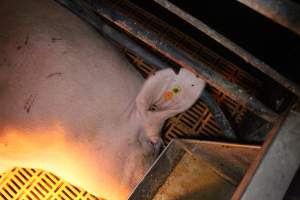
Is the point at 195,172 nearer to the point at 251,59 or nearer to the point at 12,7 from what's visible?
the point at 251,59

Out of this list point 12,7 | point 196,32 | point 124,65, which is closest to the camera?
point 12,7

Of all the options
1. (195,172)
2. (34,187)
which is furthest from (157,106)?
(34,187)

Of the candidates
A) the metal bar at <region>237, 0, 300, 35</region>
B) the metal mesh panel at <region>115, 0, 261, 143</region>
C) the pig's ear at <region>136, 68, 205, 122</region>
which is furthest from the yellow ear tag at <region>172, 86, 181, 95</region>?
the metal bar at <region>237, 0, 300, 35</region>

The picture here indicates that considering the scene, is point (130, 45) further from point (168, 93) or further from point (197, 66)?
point (197, 66)

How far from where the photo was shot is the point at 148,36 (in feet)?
5.46

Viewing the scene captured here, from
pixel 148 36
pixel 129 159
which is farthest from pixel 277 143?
pixel 129 159

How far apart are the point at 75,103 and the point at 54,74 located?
8.1 inches

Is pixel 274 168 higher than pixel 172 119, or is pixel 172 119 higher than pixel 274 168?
pixel 172 119

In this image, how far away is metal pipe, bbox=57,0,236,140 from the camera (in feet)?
6.87

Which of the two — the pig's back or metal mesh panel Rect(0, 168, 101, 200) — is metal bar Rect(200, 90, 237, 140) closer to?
the pig's back

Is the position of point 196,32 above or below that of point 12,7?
above

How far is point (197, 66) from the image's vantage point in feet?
5.42

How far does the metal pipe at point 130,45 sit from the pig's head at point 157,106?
21cm

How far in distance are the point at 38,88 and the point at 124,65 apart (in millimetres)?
572
